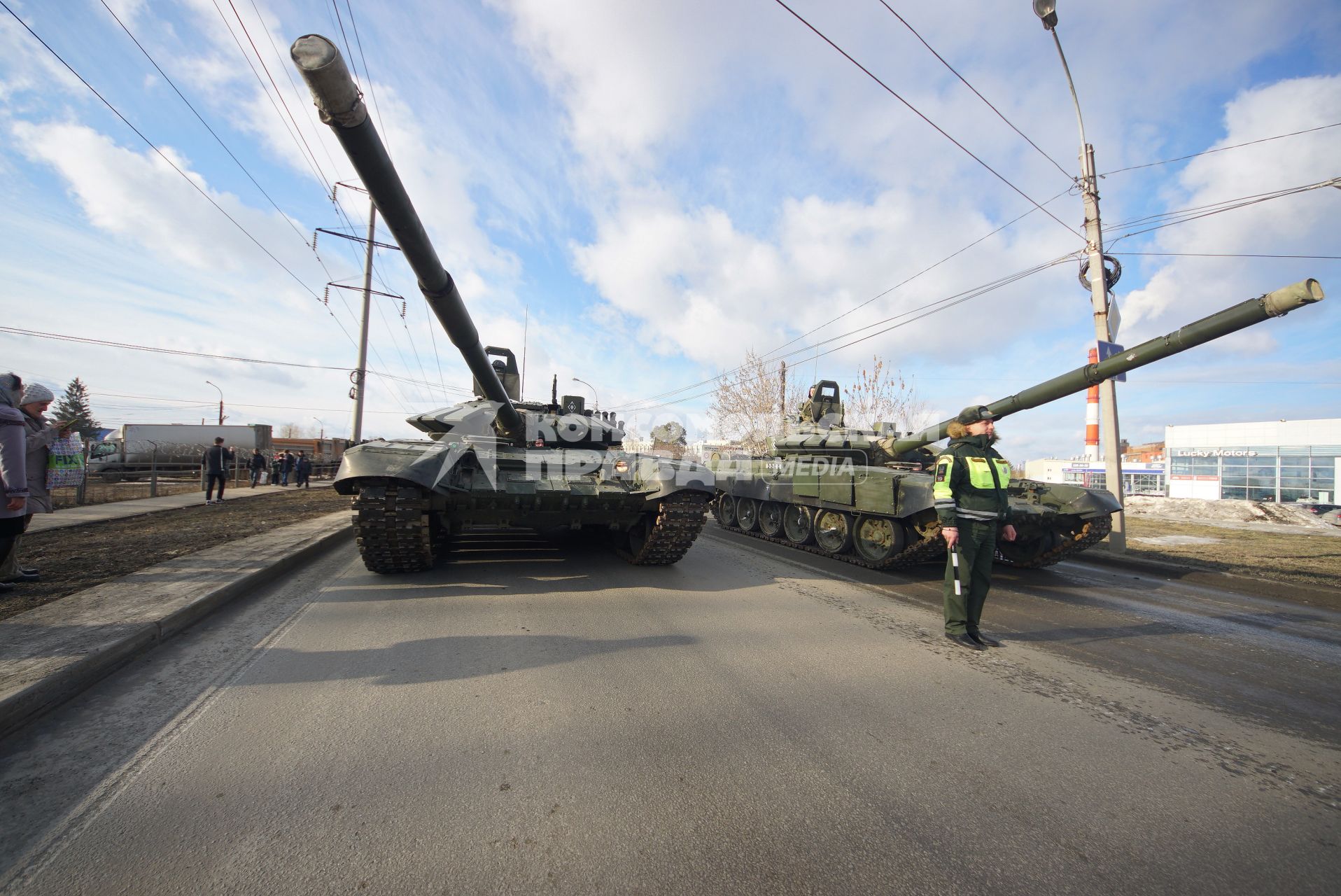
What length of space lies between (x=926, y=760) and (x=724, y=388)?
27.9 m

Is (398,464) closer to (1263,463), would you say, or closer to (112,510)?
(112,510)

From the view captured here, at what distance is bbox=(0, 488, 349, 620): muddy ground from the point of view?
15.2ft

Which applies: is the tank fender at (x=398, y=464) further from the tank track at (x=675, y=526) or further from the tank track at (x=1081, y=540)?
the tank track at (x=1081, y=540)

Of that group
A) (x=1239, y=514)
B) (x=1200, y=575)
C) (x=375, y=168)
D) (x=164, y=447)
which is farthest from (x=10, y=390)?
(x=164, y=447)

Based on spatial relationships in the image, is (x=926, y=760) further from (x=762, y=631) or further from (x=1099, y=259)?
(x=1099, y=259)

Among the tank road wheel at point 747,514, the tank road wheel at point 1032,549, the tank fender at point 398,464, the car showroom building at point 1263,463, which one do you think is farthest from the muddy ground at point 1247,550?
the car showroom building at point 1263,463

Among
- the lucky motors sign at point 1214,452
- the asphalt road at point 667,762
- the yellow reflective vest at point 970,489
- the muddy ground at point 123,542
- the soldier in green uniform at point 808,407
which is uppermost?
the lucky motors sign at point 1214,452

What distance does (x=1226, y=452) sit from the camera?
1336 inches

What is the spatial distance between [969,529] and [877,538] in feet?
11.1

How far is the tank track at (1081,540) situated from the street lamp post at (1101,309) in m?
2.52

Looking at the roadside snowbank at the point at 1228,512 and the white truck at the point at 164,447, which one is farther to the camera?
the white truck at the point at 164,447

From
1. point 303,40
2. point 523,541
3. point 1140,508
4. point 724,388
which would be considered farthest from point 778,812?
point 724,388

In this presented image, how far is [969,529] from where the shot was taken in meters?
4.39

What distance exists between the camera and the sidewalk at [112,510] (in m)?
8.38
